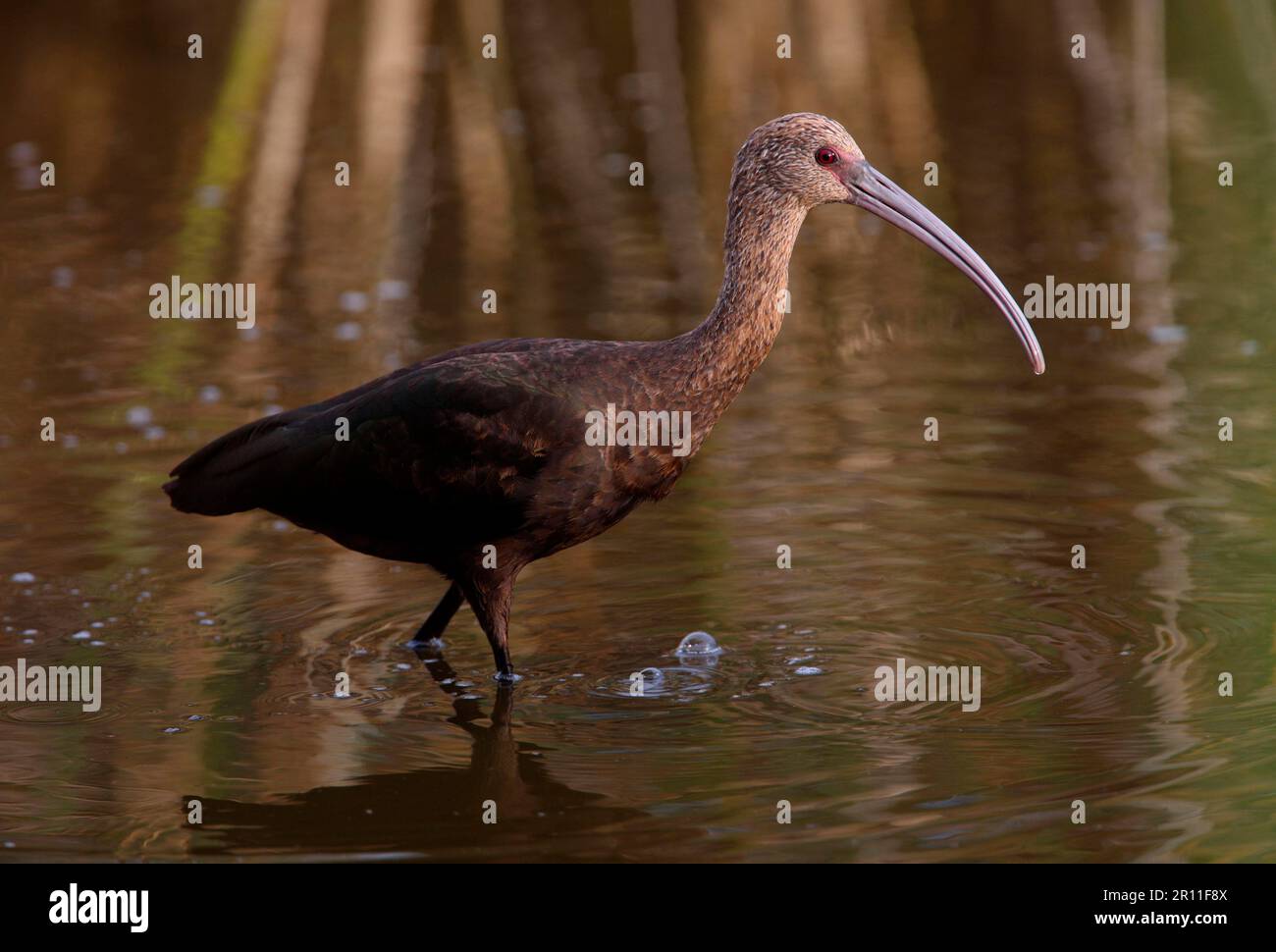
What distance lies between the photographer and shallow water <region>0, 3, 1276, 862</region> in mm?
6434

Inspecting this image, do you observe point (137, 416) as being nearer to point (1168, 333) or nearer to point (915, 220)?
point (915, 220)

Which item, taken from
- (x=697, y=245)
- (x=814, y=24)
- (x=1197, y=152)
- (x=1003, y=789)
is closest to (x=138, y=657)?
(x=1003, y=789)

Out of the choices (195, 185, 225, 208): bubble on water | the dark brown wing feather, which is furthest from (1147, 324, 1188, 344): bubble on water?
(195, 185, 225, 208): bubble on water

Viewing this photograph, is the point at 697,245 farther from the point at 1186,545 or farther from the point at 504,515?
the point at 504,515

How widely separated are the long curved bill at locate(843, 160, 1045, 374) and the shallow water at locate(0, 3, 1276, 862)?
115 centimetres

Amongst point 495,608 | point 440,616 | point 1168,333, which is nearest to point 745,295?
point 495,608

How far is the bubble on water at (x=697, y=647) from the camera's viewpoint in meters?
7.48

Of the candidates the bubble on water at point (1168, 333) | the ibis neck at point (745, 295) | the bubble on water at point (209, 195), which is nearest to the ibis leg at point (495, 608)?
the ibis neck at point (745, 295)

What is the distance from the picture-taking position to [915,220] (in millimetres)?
7172

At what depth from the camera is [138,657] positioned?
765 cm

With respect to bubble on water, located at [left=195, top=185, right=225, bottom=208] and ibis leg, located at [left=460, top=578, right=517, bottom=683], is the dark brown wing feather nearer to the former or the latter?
ibis leg, located at [left=460, top=578, right=517, bottom=683]

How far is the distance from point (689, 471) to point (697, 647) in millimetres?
2119

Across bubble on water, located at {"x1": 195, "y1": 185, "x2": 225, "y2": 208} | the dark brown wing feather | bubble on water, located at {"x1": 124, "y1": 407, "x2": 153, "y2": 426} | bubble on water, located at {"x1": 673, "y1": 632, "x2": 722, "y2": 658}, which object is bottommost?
bubble on water, located at {"x1": 673, "y1": 632, "x2": 722, "y2": 658}

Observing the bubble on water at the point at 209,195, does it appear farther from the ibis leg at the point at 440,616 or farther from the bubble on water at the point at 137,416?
the ibis leg at the point at 440,616
